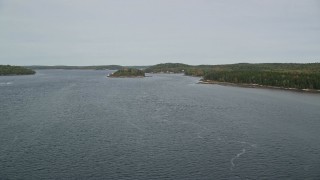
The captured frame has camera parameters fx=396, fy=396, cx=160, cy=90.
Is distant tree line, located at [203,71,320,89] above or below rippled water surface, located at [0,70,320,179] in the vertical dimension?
above

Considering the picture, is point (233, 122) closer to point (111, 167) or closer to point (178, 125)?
point (178, 125)

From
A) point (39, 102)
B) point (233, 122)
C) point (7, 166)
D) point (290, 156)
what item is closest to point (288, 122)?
point (233, 122)

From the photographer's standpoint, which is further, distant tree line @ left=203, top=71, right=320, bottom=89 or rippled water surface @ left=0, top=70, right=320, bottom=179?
distant tree line @ left=203, top=71, right=320, bottom=89

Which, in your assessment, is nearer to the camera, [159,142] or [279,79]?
[159,142]

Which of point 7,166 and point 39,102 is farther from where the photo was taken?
point 39,102

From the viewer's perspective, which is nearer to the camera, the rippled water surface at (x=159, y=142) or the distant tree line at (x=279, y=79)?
the rippled water surface at (x=159, y=142)

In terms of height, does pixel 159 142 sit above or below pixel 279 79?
below

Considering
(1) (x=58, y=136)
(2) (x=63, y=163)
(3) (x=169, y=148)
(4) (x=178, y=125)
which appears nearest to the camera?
(2) (x=63, y=163)

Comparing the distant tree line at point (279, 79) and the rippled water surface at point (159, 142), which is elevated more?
the distant tree line at point (279, 79)
